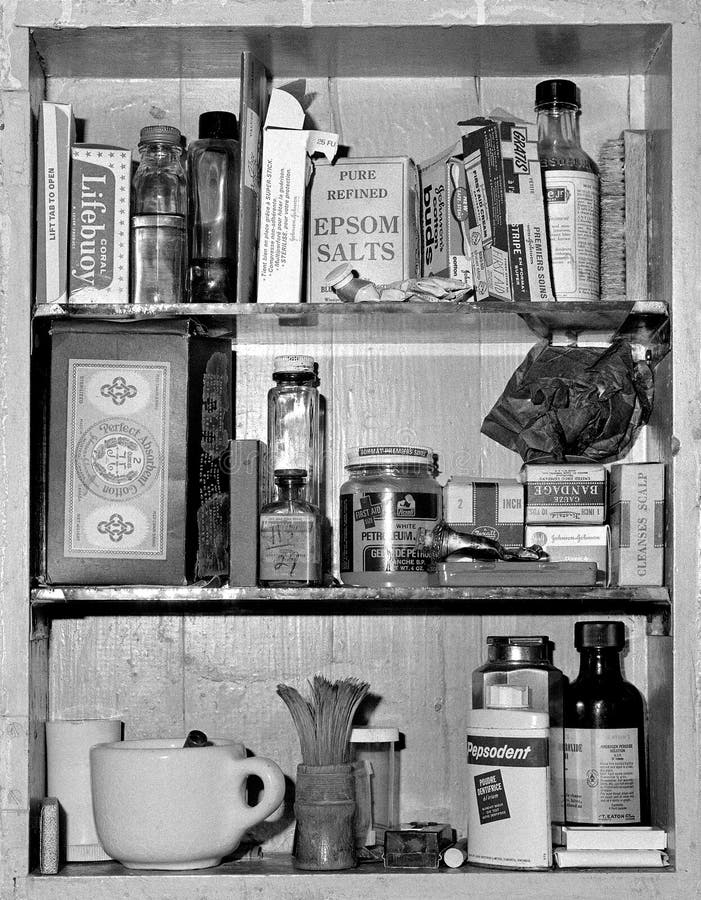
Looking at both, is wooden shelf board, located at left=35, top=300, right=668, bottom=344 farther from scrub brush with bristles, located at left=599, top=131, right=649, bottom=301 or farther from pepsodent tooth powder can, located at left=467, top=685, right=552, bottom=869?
pepsodent tooth powder can, located at left=467, top=685, right=552, bottom=869

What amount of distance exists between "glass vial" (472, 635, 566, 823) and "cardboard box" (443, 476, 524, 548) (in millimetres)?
122

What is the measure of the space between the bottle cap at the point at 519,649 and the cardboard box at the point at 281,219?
0.45 metres

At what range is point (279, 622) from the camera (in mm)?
1439

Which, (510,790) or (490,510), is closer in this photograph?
(510,790)

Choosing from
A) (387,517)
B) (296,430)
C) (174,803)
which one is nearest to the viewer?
(174,803)

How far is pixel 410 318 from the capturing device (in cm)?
133

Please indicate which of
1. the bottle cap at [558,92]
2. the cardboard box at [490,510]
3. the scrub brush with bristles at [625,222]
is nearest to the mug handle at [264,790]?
the cardboard box at [490,510]

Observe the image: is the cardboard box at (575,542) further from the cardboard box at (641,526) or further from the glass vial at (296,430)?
the glass vial at (296,430)

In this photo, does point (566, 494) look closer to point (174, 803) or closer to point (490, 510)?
point (490, 510)

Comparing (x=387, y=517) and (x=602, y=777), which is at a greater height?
(x=387, y=517)

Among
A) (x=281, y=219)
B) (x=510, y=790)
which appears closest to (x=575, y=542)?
(x=510, y=790)

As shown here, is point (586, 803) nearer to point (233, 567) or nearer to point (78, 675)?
point (233, 567)

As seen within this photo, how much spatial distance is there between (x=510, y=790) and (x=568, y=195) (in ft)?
2.16

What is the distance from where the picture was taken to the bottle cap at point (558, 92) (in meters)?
1.36
